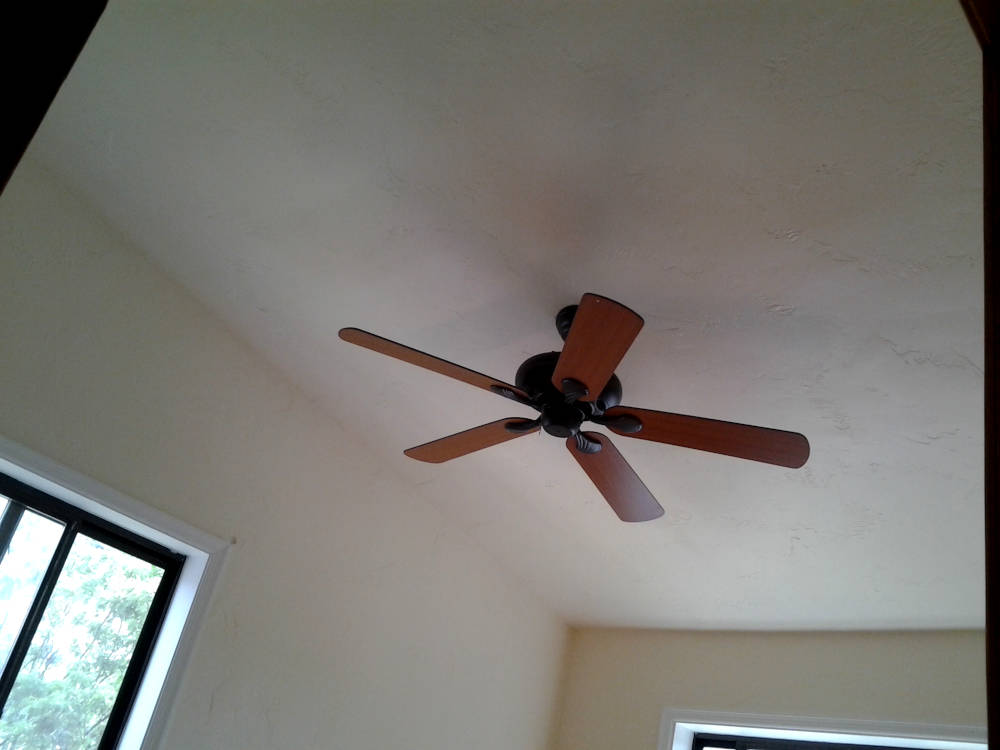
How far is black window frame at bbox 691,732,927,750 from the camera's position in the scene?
3.64 m

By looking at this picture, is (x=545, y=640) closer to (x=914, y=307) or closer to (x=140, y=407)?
(x=140, y=407)

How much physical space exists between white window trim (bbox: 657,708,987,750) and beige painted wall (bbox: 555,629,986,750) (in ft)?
0.10

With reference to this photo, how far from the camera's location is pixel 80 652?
2.36 metres

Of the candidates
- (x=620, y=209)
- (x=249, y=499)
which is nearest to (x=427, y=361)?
(x=620, y=209)

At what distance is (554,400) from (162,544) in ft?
4.47

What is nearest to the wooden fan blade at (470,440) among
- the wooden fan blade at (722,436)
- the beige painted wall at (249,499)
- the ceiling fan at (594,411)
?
the ceiling fan at (594,411)

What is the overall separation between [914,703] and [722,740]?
88 cm

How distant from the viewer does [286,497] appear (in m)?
2.95

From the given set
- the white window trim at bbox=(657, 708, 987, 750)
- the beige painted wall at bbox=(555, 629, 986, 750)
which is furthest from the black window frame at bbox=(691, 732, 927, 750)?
the beige painted wall at bbox=(555, 629, 986, 750)

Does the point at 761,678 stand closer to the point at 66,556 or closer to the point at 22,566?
the point at 66,556

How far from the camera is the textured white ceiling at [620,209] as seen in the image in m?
1.67

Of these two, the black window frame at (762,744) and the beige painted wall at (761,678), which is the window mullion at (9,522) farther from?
the black window frame at (762,744)

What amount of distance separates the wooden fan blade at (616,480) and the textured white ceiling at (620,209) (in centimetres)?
37

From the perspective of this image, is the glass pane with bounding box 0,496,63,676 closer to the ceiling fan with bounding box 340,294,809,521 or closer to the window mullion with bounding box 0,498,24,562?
the window mullion with bounding box 0,498,24,562
